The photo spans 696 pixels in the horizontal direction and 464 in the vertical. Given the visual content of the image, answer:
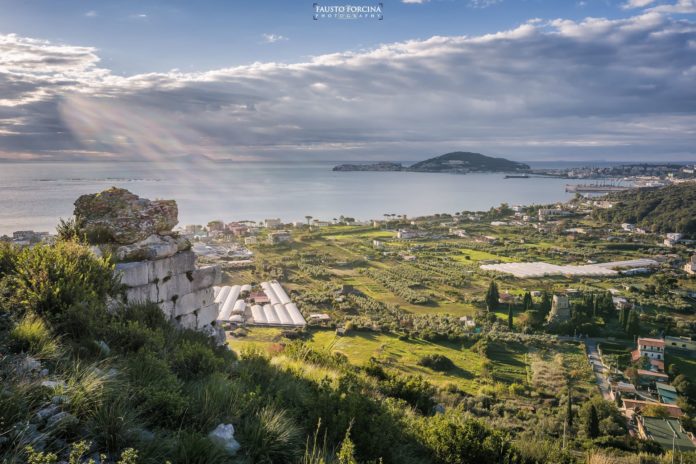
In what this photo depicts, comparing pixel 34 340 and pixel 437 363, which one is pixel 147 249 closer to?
pixel 34 340

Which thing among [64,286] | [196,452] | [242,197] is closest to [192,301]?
[64,286]

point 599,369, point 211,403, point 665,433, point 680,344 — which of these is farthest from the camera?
point 680,344

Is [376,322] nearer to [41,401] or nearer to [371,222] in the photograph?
[41,401]

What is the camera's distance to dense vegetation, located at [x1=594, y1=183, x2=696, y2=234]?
53.1 m

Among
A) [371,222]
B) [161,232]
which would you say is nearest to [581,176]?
[371,222]

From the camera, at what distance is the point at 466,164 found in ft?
558

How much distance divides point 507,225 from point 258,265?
37032 mm

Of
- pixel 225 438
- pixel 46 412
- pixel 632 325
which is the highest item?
pixel 46 412

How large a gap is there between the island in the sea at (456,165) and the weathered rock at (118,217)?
167 m

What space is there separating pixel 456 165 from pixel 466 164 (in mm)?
3801

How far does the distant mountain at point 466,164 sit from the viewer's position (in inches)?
6683

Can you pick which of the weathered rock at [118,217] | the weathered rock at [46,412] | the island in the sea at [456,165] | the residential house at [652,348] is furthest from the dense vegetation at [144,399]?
the island in the sea at [456,165]

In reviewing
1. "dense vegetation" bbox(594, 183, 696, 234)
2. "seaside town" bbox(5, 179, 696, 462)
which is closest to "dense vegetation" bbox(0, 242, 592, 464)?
"seaside town" bbox(5, 179, 696, 462)

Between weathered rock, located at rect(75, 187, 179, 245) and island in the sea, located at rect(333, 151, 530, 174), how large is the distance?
547 feet
